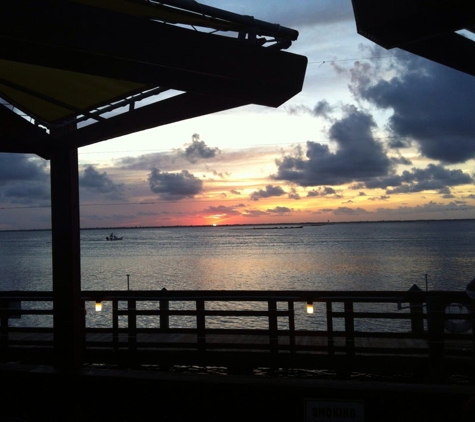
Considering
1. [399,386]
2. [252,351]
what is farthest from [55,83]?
[252,351]

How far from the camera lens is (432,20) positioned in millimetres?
2350

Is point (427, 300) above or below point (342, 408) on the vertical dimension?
above

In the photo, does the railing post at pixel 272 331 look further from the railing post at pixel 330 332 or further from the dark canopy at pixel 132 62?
the dark canopy at pixel 132 62

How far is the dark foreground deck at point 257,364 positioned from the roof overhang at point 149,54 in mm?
2428

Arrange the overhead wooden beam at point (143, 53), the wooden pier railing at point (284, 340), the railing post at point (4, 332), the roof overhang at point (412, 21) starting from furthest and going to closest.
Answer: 1. the railing post at point (4, 332)
2. the wooden pier railing at point (284, 340)
3. the overhead wooden beam at point (143, 53)
4. the roof overhang at point (412, 21)

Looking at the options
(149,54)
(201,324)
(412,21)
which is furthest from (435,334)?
(149,54)

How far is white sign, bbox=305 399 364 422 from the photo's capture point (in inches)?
171

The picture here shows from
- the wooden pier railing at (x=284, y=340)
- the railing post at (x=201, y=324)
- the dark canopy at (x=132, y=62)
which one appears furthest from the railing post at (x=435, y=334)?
the dark canopy at (x=132, y=62)

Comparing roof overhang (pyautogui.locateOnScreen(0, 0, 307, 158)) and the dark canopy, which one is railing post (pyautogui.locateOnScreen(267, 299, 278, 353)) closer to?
the dark canopy

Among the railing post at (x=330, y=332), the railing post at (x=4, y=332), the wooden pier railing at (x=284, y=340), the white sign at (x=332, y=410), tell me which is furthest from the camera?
the railing post at (x=4, y=332)

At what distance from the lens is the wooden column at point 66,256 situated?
5340 millimetres

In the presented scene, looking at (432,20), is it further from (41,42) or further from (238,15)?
(41,42)

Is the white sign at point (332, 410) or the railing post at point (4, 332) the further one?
the railing post at point (4, 332)

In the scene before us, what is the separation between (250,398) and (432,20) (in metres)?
3.68
